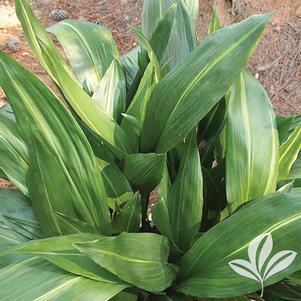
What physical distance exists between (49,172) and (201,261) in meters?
0.33

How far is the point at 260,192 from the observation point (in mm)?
1140

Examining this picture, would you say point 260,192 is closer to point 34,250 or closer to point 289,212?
point 289,212

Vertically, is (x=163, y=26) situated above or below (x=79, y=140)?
above

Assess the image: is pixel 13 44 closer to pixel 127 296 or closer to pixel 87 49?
pixel 87 49

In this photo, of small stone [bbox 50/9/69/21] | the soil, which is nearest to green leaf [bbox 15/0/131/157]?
the soil

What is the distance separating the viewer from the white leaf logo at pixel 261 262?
3.12ft

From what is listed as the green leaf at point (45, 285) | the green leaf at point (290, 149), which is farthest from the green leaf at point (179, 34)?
the green leaf at point (45, 285)

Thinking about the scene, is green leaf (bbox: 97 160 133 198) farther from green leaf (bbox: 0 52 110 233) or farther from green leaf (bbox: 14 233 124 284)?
green leaf (bbox: 14 233 124 284)

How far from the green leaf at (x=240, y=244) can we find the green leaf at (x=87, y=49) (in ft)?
1.76

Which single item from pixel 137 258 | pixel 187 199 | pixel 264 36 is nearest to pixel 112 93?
pixel 187 199

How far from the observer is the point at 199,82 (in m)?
1.11

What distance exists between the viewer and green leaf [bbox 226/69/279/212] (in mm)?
1133

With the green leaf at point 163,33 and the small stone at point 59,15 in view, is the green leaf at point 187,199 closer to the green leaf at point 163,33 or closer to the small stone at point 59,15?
the green leaf at point 163,33

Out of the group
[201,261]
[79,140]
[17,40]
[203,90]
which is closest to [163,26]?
[203,90]
